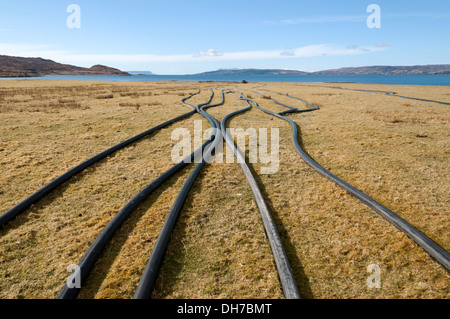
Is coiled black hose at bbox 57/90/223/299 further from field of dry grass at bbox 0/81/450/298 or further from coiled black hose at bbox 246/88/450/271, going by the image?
coiled black hose at bbox 246/88/450/271

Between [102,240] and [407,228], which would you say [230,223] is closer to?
[102,240]

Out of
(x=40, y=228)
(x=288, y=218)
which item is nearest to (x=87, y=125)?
(x=40, y=228)

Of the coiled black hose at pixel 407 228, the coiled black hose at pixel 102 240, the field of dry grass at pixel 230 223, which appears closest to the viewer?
the coiled black hose at pixel 102 240

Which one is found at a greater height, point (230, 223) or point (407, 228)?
point (407, 228)

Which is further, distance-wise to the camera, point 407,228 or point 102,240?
point 407,228

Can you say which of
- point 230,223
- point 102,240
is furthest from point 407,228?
point 102,240

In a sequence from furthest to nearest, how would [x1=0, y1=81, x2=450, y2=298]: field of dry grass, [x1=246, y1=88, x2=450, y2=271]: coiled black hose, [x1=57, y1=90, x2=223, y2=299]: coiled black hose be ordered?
[x1=246, y1=88, x2=450, y2=271]: coiled black hose
[x1=0, y1=81, x2=450, y2=298]: field of dry grass
[x1=57, y1=90, x2=223, y2=299]: coiled black hose

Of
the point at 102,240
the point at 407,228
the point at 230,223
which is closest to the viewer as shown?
the point at 102,240

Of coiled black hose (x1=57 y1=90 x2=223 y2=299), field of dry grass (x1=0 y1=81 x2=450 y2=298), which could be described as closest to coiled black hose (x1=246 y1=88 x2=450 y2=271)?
field of dry grass (x1=0 y1=81 x2=450 y2=298)

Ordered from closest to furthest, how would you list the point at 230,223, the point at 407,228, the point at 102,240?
the point at 102,240 < the point at 407,228 < the point at 230,223

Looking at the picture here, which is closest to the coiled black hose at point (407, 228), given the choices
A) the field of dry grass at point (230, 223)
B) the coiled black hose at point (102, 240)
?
the field of dry grass at point (230, 223)

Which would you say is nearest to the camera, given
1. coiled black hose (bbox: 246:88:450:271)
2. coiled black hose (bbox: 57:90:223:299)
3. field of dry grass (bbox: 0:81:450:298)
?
coiled black hose (bbox: 57:90:223:299)

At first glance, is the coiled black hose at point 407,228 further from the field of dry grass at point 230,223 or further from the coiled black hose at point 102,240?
the coiled black hose at point 102,240

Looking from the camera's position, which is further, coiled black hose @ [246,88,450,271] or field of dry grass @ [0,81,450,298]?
coiled black hose @ [246,88,450,271]
